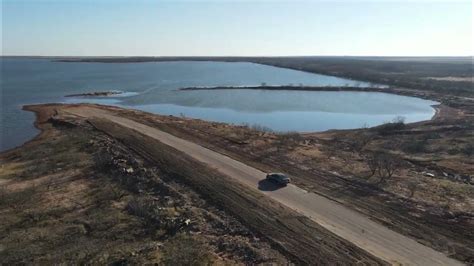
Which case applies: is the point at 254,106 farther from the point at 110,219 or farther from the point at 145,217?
the point at 110,219

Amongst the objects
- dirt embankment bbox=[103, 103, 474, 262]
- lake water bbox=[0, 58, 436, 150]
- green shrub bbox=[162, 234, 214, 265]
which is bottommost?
lake water bbox=[0, 58, 436, 150]

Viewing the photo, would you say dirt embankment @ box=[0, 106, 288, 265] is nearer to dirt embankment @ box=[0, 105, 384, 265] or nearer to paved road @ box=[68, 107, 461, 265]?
dirt embankment @ box=[0, 105, 384, 265]

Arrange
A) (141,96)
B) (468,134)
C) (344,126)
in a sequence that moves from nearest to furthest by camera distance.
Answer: (468,134) < (344,126) < (141,96)

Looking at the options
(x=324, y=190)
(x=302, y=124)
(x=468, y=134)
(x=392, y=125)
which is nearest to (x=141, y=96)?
(x=302, y=124)

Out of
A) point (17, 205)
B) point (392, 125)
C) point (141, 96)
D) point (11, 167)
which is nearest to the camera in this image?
point (17, 205)

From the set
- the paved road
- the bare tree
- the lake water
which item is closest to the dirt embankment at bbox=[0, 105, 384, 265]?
the paved road

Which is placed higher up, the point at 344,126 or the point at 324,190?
the point at 324,190

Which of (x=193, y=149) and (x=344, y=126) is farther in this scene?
(x=344, y=126)

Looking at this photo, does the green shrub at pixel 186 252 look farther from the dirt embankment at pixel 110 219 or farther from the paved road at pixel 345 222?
the paved road at pixel 345 222

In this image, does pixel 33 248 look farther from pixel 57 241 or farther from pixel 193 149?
pixel 193 149
